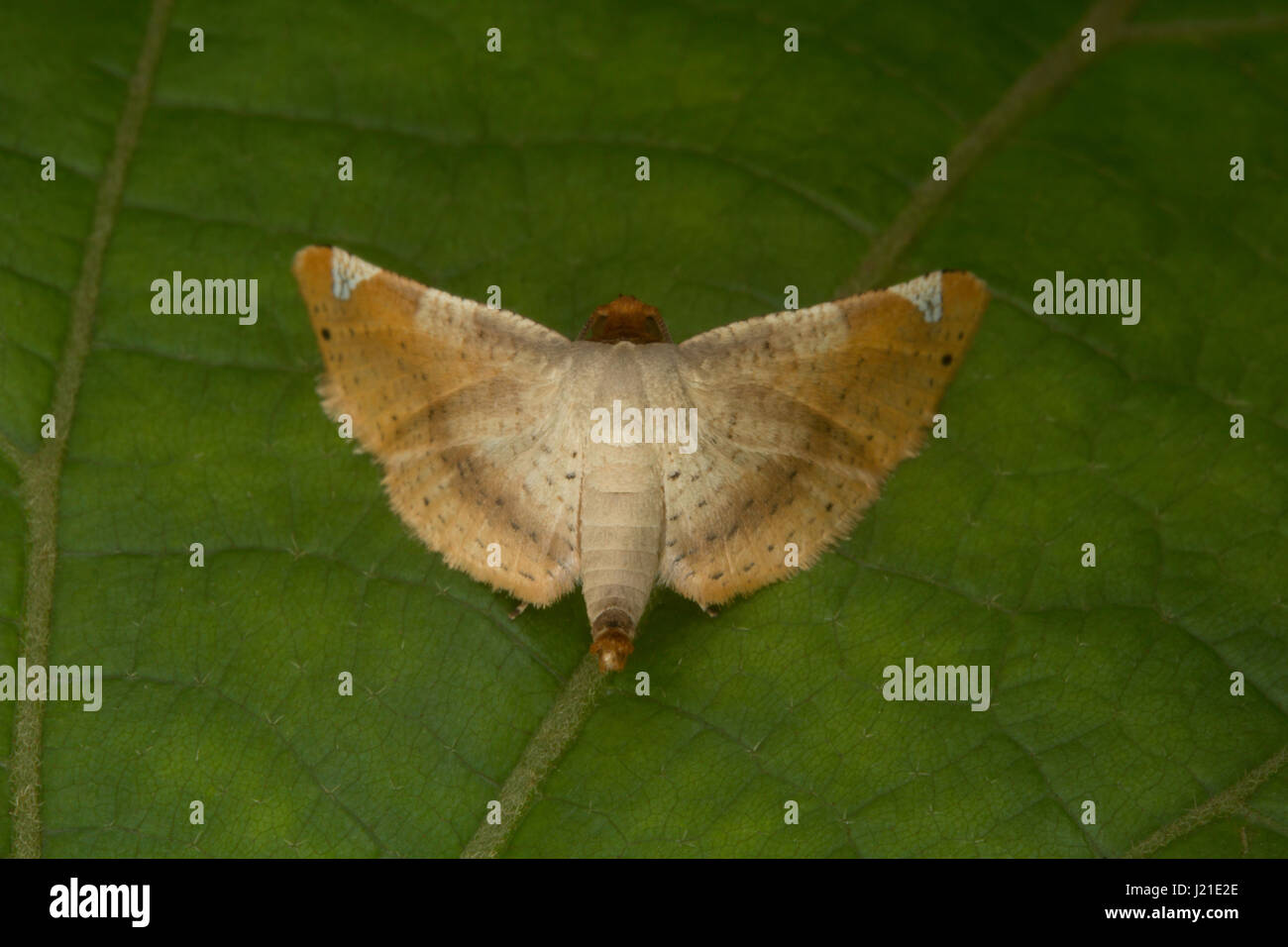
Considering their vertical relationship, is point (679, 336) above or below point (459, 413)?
above

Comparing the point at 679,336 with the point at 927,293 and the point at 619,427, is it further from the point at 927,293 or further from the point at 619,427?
the point at 927,293

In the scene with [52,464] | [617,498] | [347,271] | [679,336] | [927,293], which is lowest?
[617,498]

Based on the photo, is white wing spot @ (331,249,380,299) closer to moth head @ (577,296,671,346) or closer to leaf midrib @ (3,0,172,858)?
moth head @ (577,296,671,346)

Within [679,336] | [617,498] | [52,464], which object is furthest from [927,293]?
[52,464]

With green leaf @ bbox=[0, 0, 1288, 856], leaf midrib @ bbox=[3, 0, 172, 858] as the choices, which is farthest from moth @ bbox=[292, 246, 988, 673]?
leaf midrib @ bbox=[3, 0, 172, 858]

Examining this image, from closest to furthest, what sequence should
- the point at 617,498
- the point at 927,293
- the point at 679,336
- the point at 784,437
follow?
the point at 927,293 < the point at 617,498 < the point at 784,437 < the point at 679,336

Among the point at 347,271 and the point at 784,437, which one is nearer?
the point at 347,271
